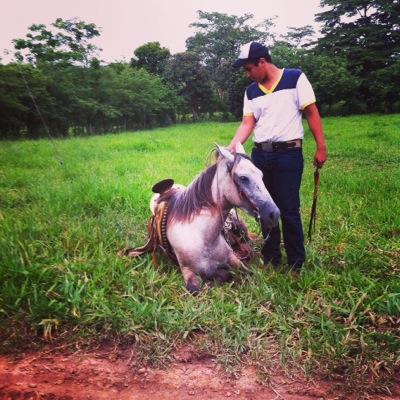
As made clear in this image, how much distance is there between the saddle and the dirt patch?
1176mm

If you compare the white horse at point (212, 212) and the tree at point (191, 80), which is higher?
the tree at point (191, 80)

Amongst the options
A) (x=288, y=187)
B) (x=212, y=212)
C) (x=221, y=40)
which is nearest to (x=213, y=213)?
(x=212, y=212)

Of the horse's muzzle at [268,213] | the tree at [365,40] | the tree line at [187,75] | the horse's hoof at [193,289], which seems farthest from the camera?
the tree at [365,40]

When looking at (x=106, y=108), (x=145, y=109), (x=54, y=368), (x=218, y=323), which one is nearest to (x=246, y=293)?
(x=218, y=323)

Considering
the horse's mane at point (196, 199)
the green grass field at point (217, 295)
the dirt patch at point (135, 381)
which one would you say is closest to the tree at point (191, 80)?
the green grass field at point (217, 295)

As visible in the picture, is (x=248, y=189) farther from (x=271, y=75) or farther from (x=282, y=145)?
(x=271, y=75)

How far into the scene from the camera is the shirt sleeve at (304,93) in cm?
325

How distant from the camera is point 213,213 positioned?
3.17 meters

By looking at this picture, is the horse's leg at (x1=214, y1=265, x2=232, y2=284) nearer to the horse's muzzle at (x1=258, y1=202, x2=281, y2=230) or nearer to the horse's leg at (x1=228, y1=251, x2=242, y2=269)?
the horse's leg at (x1=228, y1=251, x2=242, y2=269)

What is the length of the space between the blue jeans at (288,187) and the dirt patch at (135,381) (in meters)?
1.39

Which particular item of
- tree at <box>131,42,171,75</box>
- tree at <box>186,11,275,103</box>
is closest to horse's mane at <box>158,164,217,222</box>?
tree at <box>186,11,275,103</box>

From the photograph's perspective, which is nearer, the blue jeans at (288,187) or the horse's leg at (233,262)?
the blue jeans at (288,187)

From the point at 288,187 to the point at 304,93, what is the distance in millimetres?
821

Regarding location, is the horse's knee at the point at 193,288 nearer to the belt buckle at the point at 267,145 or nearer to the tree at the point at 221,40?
the belt buckle at the point at 267,145
